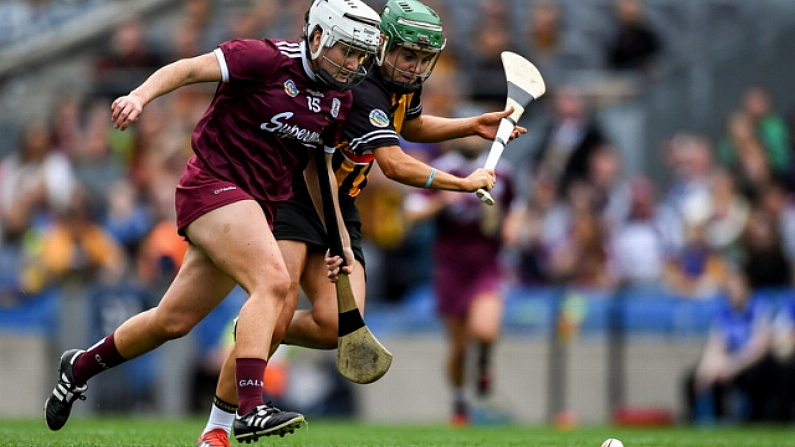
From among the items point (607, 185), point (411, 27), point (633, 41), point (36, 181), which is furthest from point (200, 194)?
point (633, 41)

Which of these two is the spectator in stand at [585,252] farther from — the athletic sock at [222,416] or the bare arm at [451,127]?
the athletic sock at [222,416]

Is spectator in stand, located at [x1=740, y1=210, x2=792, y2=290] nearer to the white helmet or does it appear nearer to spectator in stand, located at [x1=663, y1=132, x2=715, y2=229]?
spectator in stand, located at [x1=663, y1=132, x2=715, y2=229]

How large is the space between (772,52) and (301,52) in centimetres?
902

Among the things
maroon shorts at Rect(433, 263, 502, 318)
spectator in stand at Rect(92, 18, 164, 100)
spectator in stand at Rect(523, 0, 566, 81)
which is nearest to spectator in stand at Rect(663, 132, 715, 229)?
spectator in stand at Rect(523, 0, 566, 81)

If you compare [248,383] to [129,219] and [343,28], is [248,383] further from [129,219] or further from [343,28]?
[129,219]

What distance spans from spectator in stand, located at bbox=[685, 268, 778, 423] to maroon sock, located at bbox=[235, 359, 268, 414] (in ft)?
21.9

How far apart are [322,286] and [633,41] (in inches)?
318

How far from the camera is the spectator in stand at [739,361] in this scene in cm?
1157

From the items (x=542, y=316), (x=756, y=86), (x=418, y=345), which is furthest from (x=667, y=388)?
(x=756, y=86)

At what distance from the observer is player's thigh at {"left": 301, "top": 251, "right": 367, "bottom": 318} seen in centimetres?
694

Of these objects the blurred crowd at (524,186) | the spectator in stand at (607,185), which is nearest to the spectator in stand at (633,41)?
the blurred crowd at (524,186)

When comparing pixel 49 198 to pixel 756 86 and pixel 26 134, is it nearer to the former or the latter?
pixel 26 134

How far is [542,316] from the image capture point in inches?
500

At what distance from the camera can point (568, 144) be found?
13398 millimetres
